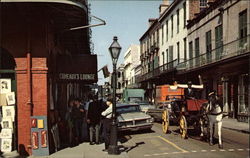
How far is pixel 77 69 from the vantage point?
12008 mm

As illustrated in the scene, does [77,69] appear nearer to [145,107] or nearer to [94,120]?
[94,120]

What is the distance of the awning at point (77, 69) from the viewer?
11.8m

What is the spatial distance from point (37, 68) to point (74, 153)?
9.33 ft

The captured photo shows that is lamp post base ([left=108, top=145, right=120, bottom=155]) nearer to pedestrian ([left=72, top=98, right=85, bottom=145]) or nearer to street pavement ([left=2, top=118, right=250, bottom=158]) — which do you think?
street pavement ([left=2, top=118, right=250, bottom=158])

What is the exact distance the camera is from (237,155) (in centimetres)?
909

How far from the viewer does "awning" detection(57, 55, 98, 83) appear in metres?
11.8

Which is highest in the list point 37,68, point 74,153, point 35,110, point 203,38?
point 203,38

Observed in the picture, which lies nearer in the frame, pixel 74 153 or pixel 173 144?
pixel 74 153

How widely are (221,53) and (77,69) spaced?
51.6 feet

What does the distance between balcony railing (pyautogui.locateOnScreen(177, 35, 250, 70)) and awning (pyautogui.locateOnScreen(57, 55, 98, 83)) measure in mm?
11196

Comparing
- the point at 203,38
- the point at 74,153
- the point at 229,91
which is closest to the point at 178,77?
the point at 203,38

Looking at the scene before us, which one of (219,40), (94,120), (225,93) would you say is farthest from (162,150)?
(219,40)

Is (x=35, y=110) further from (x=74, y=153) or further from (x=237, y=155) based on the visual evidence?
(x=237, y=155)

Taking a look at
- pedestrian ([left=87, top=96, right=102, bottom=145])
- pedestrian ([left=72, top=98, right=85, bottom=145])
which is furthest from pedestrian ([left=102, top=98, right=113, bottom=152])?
pedestrian ([left=72, top=98, right=85, bottom=145])
